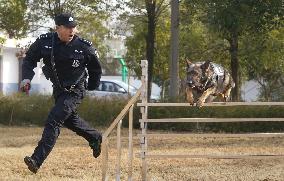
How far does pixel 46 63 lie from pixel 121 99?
40.5ft

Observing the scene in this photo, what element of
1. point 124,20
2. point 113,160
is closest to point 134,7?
point 124,20

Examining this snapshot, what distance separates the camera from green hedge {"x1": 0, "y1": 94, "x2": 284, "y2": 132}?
55.3 ft

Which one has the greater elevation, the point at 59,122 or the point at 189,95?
the point at 189,95

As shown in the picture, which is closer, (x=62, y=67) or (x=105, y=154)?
(x=62, y=67)

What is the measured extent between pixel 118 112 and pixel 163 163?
8317mm

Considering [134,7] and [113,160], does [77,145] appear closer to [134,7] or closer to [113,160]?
[113,160]

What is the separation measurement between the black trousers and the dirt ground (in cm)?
169

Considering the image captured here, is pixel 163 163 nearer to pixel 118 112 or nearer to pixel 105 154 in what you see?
pixel 105 154

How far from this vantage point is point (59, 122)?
6.68 m

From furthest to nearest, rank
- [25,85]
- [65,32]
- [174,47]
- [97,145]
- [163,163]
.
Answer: [174,47], [163,163], [97,145], [65,32], [25,85]

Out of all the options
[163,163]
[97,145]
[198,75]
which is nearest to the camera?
[97,145]

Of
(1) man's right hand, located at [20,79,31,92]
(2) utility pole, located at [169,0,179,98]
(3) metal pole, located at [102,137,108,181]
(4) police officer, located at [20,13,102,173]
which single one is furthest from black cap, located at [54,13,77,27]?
(2) utility pole, located at [169,0,179,98]

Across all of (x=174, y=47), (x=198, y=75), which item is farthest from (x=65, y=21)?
(x=174, y=47)

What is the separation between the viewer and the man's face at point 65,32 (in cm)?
669
